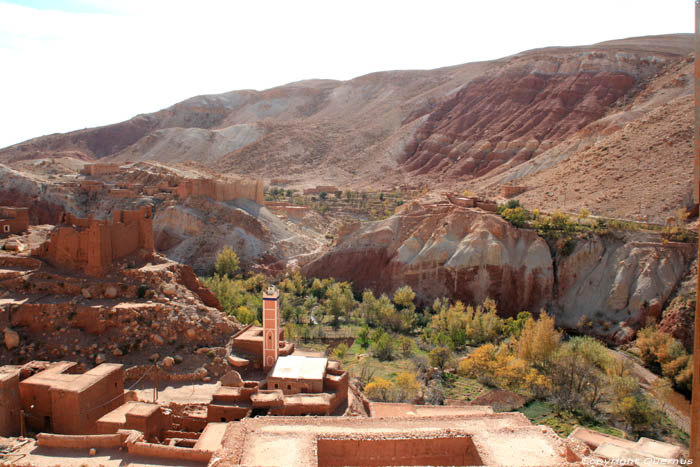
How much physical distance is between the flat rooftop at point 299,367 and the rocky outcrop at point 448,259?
1573 centimetres

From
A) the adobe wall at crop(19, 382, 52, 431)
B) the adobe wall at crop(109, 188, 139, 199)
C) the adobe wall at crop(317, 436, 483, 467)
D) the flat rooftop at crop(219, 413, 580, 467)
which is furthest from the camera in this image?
the adobe wall at crop(109, 188, 139, 199)

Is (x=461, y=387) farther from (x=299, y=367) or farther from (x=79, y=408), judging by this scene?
(x=79, y=408)

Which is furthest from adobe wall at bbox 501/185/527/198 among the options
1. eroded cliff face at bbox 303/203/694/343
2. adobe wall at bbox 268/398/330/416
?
adobe wall at bbox 268/398/330/416

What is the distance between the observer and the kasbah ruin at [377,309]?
11.2 metres

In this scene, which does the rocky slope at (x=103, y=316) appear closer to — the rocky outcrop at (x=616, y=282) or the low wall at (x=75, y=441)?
the low wall at (x=75, y=441)

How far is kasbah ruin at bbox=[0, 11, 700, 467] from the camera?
36.7 ft

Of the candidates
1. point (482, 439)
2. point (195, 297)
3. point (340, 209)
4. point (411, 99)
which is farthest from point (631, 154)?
point (411, 99)

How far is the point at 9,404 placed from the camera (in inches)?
514

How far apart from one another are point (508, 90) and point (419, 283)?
4688 centimetres

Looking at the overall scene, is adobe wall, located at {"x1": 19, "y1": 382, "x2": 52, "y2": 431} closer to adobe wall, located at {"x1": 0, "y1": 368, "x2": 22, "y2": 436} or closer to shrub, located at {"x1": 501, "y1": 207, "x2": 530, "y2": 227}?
adobe wall, located at {"x1": 0, "y1": 368, "x2": 22, "y2": 436}

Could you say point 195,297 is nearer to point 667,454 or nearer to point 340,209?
point 667,454

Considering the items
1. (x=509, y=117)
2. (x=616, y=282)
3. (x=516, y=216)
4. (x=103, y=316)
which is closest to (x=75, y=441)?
(x=103, y=316)

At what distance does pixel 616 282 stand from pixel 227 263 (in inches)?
790

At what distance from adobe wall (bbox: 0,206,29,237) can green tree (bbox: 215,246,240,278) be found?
40.2ft
